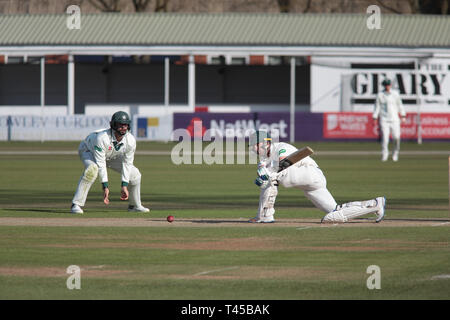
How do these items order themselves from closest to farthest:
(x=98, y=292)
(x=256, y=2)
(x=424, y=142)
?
1. (x=98, y=292)
2. (x=424, y=142)
3. (x=256, y=2)

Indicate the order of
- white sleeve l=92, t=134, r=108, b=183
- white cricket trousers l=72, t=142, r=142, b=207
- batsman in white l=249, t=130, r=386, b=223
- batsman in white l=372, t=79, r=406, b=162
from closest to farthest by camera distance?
1. batsman in white l=249, t=130, r=386, b=223
2. white sleeve l=92, t=134, r=108, b=183
3. white cricket trousers l=72, t=142, r=142, b=207
4. batsman in white l=372, t=79, r=406, b=162

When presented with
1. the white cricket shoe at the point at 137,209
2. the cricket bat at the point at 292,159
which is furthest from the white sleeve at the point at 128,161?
the cricket bat at the point at 292,159

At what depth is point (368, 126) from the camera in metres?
49.6

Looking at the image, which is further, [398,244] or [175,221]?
[175,221]

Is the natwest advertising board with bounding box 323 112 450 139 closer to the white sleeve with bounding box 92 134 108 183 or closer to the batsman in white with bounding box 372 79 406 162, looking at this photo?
the batsman in white with bounding box 372 79 406 162

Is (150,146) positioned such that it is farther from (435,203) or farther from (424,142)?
(435,203)

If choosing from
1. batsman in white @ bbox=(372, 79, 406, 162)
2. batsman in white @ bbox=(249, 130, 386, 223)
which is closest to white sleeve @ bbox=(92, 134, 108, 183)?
batsman in white @ bbox=(249, 130, 386, 223)

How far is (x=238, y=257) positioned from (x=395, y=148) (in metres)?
22.5

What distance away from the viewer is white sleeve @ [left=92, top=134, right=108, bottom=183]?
16.8 meters

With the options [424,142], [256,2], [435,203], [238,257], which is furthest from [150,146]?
[256,2]

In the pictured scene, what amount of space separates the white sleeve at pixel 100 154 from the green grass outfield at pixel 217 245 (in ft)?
2.65

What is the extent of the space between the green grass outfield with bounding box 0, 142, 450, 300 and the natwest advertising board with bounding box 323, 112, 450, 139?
2373 cm

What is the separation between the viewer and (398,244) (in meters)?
13.3
